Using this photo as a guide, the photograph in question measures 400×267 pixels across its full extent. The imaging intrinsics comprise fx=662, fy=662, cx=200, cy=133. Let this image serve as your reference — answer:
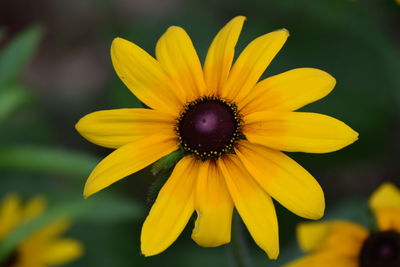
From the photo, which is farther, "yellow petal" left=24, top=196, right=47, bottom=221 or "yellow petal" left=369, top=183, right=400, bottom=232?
"yellow petal" left=24, top=196, right=47, bottom=221

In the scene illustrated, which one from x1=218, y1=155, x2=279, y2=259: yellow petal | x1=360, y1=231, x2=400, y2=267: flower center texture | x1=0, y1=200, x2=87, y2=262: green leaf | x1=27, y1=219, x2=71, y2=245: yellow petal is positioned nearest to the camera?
x1=218, y1=155, x2=279, y2=259: yellow petal

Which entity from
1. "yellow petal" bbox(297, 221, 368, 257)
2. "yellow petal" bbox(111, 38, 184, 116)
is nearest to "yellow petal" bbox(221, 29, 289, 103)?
"yellow petal" bbox(111, 38, 184, 116)

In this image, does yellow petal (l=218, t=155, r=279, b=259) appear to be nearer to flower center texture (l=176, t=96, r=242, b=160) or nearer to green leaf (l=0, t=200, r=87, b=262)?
flower center texture (l=176, t=96, r=242, b=160)

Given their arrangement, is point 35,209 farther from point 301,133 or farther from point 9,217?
point 301,133

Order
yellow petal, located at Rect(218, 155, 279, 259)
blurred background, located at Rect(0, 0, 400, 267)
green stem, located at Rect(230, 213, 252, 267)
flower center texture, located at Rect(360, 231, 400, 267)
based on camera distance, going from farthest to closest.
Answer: blurred background, located at Rect(0, 0, 400, 267), flower center texture, located at Rect(360, 231, 400, 267), green stem, located at Rect(230, 213, 252, 267), yellow petal, located at Rect(218, 155, 279, 259)

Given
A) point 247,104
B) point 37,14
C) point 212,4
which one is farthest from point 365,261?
point 37,14

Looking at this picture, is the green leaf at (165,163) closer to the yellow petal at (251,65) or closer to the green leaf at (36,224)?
the yellow petal at (251,65)

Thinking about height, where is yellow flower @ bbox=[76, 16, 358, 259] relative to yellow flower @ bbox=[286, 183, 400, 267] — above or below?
above

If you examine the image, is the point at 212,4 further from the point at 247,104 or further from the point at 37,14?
the point at 247,104
